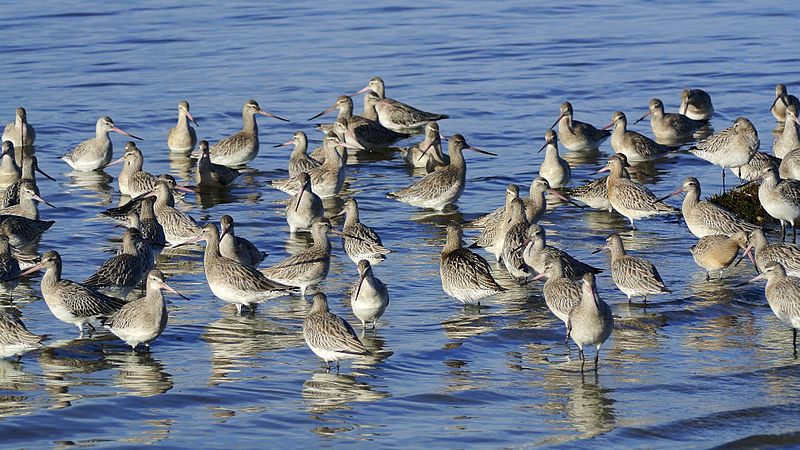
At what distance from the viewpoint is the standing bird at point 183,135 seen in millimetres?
20797

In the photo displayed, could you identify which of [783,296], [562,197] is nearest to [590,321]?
[783,296]

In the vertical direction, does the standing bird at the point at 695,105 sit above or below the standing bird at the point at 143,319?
above

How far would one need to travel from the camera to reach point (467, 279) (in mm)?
12844

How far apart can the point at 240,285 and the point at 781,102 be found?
39.2 feet

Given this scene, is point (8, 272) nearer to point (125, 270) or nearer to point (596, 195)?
point (125, 270)

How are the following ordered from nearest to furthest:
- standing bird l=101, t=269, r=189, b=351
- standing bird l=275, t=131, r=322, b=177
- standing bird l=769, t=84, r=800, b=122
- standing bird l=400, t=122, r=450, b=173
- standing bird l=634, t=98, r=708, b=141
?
standing bird l=101, t=269, r=189, b=351 < standing bird l=275, t=131, r=322, b=177 < standing bird l=400, t=122, r=450, b=173 < standing bird l=634, t=98, r=708, b=141 < standing bird l=769, t=84, r=800, b=122

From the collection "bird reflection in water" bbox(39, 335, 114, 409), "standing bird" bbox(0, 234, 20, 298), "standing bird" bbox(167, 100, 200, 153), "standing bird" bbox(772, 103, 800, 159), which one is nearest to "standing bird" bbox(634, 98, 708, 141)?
"standing bird" bbox(772, 103, 800, 159)

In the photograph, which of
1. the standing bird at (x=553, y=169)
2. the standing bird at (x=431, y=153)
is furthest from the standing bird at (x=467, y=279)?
the standing bird at (x=431, y=153)

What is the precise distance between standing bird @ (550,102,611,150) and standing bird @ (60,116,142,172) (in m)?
6.40

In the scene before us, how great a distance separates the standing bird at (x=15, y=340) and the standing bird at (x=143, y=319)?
69cm

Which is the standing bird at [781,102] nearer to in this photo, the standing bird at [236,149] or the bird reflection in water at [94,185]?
the standing bird at [236,149]

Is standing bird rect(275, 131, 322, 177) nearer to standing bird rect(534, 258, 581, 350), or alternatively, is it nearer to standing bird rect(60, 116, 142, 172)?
standing bird rect(60, 116, 142, 172)

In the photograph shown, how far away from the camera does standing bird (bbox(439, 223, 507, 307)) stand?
504 inches

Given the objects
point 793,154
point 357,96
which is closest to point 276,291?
point 793,154
